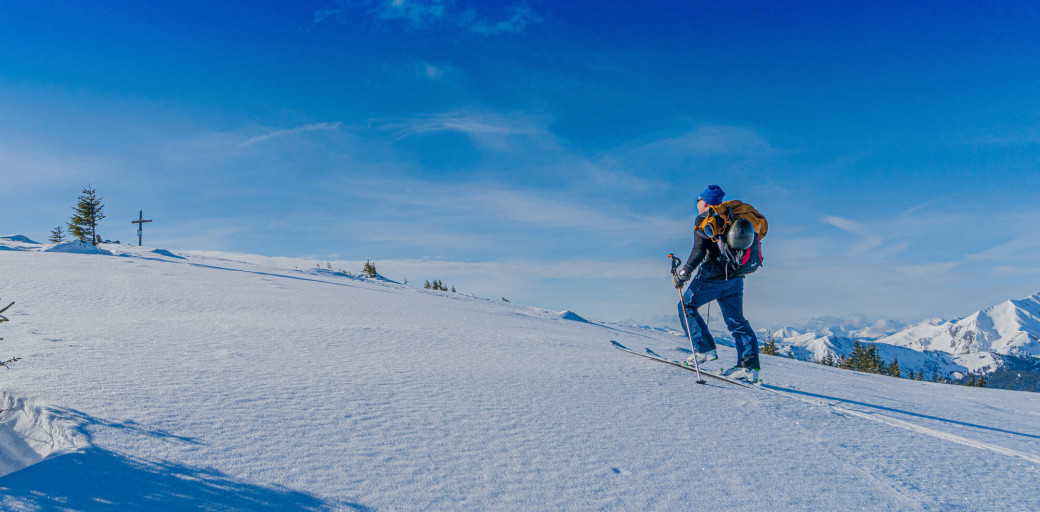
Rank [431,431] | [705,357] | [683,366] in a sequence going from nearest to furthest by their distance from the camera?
[431,431] → [683,366] → [705,357]

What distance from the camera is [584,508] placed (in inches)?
102

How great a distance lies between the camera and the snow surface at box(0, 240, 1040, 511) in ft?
8.45

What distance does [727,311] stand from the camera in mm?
5953

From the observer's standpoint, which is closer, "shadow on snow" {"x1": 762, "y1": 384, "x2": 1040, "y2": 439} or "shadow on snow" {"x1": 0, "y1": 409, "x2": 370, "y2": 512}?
"shadow on snow" {"x1": 0, "y1": 409, "x2": 370, "y2": 512}

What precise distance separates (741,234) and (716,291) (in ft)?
2.90

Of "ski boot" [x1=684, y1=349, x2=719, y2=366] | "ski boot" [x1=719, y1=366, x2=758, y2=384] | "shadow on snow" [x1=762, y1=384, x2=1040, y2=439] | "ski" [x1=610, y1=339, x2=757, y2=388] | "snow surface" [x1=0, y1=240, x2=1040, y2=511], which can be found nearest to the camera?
"snow surface" [x1=0, y1=240, x2=1040, y2=511]

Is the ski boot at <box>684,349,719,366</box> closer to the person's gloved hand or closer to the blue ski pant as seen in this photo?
the blue ski pant

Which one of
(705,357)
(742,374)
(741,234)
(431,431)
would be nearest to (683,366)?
(705,357)

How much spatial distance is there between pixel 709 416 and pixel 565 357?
202 cm

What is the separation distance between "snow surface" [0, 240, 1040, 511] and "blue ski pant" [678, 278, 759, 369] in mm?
475

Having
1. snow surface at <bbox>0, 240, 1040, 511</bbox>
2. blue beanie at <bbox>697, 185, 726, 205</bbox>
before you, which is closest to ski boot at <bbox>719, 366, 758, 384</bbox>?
snow surface at <bbox>0, 240, 1040, 511</bbox>

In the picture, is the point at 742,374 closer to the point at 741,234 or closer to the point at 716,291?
the point at 716,291

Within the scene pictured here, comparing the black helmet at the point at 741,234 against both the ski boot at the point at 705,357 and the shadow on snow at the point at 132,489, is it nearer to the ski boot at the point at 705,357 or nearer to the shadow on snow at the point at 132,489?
the ski boot at the point at 705,357

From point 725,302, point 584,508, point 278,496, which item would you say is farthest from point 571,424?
point 725,302
